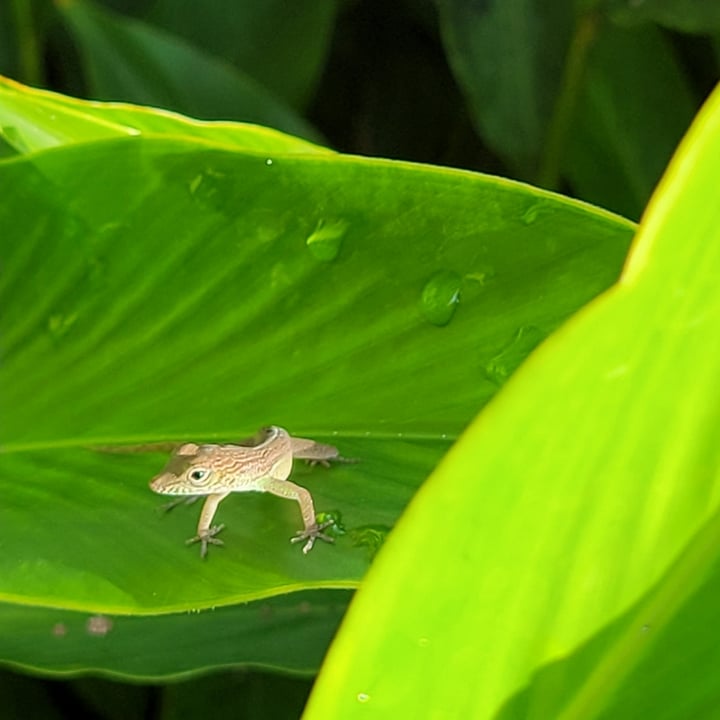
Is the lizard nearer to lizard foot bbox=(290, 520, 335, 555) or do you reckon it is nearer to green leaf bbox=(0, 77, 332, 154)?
lizard foot bbox=(290, 520, 335, 555)

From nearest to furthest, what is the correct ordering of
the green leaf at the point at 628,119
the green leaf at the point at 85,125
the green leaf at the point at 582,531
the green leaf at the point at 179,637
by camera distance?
the green leaf at the point at 582,531 < the green leaf at the point at 85,125 < the green leaf at the point at 179,637 < the green leaf at the point at 628,119

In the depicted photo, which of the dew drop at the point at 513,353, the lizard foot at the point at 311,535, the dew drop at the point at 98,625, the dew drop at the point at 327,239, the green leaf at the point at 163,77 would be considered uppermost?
the dew drop at the point at 327,239

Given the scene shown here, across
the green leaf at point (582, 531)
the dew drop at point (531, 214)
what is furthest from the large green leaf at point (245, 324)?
the green leaf at point (582, 531)

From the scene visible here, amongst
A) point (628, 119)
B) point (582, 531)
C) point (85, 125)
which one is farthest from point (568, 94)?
point (582, 531)

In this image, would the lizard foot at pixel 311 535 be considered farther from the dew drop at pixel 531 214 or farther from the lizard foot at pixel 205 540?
the dew drop at pixel 531 214

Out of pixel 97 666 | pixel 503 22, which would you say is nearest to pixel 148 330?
pixel 97 666

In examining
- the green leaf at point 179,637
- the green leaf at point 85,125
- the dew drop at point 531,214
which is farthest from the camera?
the green leaf at point 179,637

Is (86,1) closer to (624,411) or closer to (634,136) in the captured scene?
(634,136)
